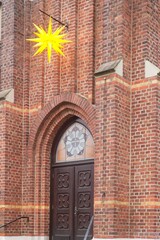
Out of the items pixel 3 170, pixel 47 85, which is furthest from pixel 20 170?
pixel 47 85

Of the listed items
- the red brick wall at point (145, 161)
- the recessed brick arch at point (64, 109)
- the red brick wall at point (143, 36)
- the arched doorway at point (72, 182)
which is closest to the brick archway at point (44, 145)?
the recessed brick arch at point (64, 109)

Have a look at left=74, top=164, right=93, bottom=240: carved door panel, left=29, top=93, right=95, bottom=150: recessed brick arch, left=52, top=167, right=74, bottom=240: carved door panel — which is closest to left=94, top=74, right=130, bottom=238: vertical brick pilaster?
left=29, top=93, right=95, bottom=150: recessed brick arch

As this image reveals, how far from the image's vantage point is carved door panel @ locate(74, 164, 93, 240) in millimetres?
12164

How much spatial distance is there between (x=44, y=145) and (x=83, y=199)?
6.03 ft

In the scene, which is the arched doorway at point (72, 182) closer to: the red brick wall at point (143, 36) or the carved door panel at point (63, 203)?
the carved door panel at point (63, 203)

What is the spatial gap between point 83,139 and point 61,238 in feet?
8.10

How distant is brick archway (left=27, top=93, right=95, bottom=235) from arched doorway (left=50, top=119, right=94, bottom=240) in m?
0.20

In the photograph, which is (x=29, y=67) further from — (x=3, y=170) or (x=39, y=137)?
(x=3, y=170)

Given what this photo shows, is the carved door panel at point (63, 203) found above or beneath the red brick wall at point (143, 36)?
beneath

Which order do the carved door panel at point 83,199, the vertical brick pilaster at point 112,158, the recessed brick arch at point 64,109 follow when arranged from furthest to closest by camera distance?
the carved door panel at point 83,199, the recessed brick arch at point 64,109, the vertical brick pilaster at point 112,158

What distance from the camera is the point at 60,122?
13078 mm

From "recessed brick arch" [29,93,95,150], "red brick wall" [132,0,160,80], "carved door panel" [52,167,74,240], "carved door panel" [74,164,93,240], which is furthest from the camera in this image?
"carved door panel" [52,167,74,240]

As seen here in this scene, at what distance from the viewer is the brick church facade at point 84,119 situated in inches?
429

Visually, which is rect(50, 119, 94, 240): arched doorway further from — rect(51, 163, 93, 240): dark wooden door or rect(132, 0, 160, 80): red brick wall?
rect(132, 0, 160, 80): red brick wall
